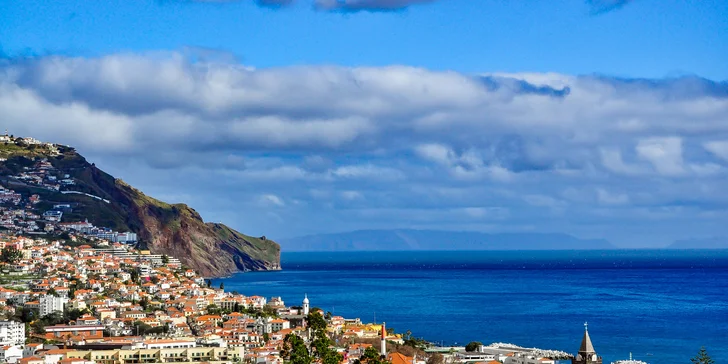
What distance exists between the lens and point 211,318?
280 ft

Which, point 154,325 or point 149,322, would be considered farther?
point 149,322

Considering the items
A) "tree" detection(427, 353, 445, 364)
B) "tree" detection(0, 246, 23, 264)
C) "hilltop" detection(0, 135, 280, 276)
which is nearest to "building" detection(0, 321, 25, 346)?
"tree" detection(427, 353, 445, 364)

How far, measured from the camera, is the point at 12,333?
69875mm

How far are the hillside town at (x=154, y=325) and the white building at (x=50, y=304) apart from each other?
87 millimetres

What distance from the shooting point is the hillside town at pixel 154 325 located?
63.1 meters

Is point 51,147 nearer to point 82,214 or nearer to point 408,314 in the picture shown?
point 82,214

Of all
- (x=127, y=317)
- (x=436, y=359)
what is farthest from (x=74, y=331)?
(x=436, y=359)

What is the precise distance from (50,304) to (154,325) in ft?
35.7

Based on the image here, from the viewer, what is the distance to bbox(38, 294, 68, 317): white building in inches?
3319

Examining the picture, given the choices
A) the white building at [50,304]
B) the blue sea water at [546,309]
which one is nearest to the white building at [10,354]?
the white building at [50,304]

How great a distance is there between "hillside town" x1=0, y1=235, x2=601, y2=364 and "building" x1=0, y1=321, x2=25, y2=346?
0.08 metres

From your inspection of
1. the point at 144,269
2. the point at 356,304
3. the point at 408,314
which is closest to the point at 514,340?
the point at 408,314

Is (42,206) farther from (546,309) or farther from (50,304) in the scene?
(546,309)

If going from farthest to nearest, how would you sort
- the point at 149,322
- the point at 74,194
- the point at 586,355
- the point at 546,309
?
1. the point at 74,194
2. the point at 546,309
3. the point at 149,322
4. the point at 586,355
